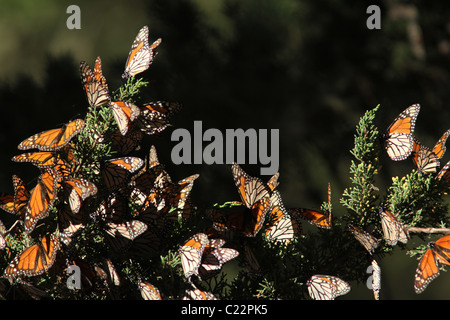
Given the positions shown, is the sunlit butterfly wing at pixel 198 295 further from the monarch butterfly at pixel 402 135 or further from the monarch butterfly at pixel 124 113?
the monarch butterfly at pixel 402 135

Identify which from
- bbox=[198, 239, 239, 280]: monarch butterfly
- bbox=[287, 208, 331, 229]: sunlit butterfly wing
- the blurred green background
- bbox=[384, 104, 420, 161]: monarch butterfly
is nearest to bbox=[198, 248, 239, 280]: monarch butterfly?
bbox=[198, 239, 239, 280]: monarch butterfly

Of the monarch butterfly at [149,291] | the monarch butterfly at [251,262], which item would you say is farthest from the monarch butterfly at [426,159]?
the monarch butterfly at [149,291]
